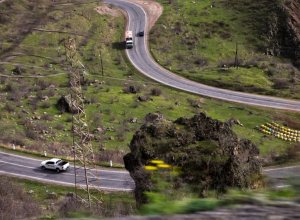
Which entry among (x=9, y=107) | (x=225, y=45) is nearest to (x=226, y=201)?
(x=9, y=107)

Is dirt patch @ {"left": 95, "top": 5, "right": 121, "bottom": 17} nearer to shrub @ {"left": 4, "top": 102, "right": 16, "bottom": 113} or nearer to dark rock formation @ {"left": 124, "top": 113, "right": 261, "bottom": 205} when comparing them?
shrub @ {"left": 4, "top": 102, "right": 16, "bottom": 113}

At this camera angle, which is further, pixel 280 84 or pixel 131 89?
pixel 280 84

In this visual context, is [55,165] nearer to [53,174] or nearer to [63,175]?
[53,174]

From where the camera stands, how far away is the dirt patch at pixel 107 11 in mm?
74200

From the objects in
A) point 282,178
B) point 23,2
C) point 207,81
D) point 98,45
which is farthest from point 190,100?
point 282,178

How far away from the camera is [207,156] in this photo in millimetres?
16094

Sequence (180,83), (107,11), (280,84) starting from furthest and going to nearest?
1. (107,11)
2. (280,84)
3. (180,83)

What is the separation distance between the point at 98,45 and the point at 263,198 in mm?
62781

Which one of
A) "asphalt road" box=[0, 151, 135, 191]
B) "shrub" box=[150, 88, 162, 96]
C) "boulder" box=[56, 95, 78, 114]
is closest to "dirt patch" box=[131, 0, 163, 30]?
"shrub" box=[150, 88, 162, 96]

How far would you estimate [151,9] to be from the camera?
252 feet

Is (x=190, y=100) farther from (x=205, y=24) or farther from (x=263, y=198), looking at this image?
(x=263, y=198)

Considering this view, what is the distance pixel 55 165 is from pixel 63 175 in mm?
836

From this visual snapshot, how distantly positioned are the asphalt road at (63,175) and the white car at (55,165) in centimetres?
27

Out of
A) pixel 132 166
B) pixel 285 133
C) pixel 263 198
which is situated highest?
pixel 263 198
